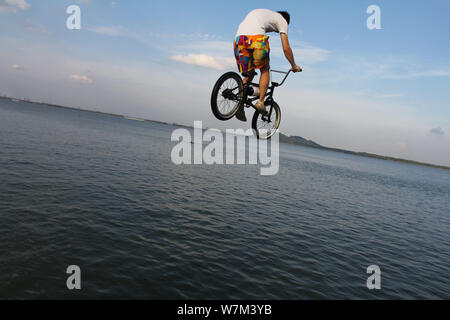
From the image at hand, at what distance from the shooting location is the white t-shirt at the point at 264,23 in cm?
601

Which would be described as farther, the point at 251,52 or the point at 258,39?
the point at 251,52

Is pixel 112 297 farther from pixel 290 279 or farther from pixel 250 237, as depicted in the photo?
pixel 250 237

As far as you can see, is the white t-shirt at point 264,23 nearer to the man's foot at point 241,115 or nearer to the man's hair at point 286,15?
the man's hair at point 286,15

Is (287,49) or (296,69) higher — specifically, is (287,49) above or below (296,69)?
above

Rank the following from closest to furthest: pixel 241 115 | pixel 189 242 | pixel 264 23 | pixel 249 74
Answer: pixel 264 23 → pixel 249 74 → pixel 241 115 → pixel 189 242

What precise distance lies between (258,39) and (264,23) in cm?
34

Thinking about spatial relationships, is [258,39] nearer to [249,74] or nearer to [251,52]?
[251,52]

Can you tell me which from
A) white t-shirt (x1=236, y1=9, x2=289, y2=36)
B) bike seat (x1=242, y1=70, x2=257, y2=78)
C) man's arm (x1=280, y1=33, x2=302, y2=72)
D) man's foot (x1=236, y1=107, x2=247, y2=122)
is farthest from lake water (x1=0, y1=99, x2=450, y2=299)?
white t-shirt (x1=236, y1=9, x2=289, y2=36)

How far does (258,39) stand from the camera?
6195 mm

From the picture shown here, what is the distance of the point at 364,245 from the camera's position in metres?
21.8

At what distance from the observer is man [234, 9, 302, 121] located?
6035 mm

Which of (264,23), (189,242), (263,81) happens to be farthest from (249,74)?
(189,242)

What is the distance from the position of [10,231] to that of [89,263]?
18.3 ft
